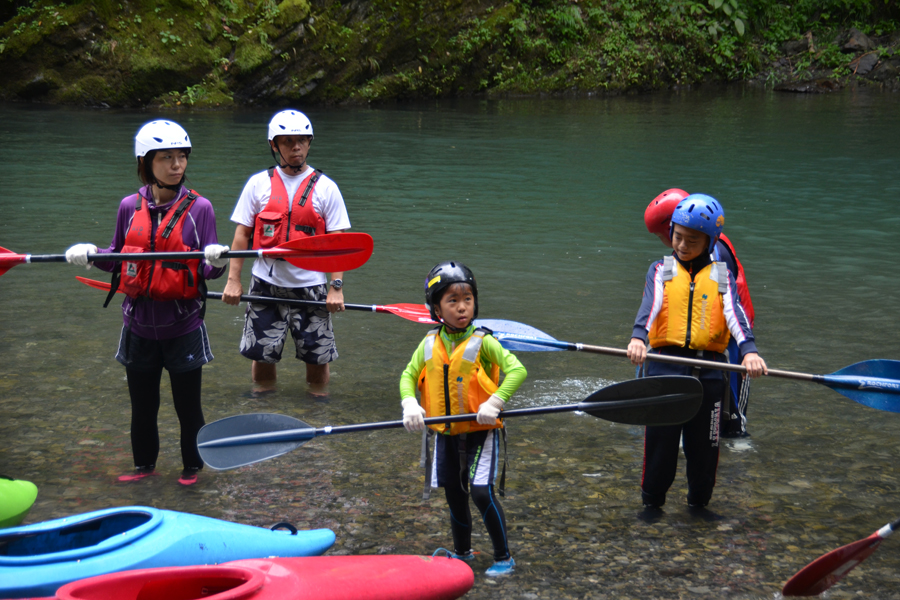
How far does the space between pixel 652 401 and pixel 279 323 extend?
237 centimetres

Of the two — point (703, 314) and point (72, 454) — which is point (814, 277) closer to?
point (703, 314)

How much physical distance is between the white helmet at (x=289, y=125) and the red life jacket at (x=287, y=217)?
277 mm

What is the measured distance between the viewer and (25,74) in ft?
65.3

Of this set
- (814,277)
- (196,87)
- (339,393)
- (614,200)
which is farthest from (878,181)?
(196,87)

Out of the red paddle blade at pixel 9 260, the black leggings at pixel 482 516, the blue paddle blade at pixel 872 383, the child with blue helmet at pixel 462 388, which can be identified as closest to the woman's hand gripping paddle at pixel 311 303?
the red paddle blade at pixel 9 260

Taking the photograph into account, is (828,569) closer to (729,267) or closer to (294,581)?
(729,267)

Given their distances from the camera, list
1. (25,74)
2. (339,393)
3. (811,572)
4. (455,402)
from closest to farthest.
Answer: (811,572) → (455,402) → (339,393) → (25,74)

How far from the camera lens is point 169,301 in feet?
12.7

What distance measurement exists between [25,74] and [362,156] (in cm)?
1021

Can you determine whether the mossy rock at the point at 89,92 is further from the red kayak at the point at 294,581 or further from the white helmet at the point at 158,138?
the red kayak at the point at 294,581

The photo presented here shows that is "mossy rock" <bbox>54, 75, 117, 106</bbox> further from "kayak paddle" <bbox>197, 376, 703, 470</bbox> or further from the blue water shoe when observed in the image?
the blue water shoe

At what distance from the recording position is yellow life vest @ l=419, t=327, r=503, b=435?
11.0ft

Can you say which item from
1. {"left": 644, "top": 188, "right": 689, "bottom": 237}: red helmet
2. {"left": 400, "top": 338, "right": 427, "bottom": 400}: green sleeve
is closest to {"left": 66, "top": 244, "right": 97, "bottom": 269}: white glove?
{"left": 400, "top": 338, "right": 427, "bottom": 400}: green sleeve

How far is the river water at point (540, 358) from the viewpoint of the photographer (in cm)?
373
